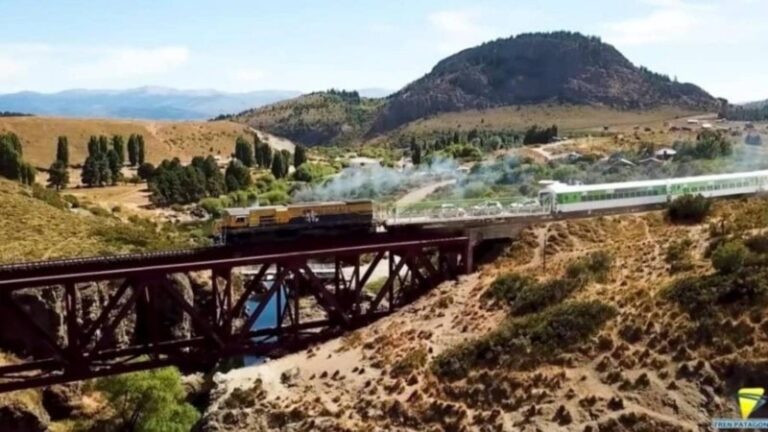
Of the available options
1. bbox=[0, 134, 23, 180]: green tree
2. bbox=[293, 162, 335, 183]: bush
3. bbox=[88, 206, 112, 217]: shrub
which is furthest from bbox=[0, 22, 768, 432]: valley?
bbox=[293, 162, 335, 183]: bush

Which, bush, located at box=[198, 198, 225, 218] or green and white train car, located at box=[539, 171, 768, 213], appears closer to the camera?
green and white train car, located at box=[539, 171, 768, 213]

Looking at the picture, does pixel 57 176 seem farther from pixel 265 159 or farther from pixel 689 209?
pixel 689 209

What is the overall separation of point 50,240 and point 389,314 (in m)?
32.1

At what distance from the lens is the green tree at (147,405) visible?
45156mm

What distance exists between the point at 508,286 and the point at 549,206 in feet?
43.1

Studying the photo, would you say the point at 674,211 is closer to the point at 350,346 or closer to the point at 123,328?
the point at 350,346

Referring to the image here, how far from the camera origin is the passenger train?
152ft

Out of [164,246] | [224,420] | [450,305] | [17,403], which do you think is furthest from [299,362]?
[164,246]

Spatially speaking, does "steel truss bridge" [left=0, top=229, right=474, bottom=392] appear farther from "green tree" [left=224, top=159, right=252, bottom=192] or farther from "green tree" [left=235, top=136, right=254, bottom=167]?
"green tree" [left=235, top=136, right=254, bottom=167]

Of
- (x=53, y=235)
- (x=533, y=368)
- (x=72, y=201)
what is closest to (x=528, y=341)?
(x=533, y=368)

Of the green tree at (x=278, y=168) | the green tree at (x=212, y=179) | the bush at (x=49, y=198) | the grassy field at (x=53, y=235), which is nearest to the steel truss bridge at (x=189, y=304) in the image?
the grassy field at (x=53, y=235)

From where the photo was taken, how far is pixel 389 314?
160 feet

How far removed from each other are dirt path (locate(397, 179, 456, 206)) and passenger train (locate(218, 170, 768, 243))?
3981cm

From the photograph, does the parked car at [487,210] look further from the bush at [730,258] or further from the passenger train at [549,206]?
the bush at [730,258]
